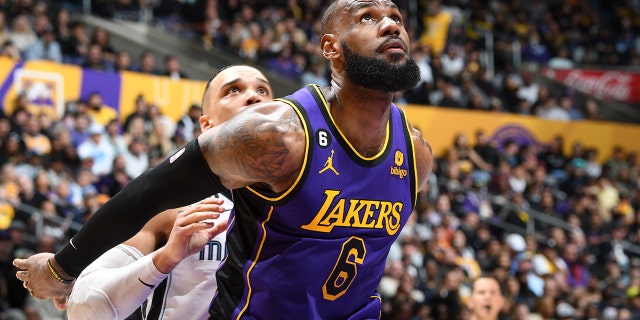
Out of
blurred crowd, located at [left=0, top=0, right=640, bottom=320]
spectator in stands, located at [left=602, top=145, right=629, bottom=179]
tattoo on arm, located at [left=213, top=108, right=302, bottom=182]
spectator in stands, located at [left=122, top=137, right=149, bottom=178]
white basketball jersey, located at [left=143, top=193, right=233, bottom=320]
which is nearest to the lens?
tattoo on arm, located at [left=213, top=108, right=302, bottom=182]

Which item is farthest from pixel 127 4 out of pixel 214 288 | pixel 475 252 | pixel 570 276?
pixel 214 288

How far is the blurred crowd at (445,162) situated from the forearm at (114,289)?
15.3 feet

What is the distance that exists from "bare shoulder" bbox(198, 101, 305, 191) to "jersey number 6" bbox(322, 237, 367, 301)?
350mm

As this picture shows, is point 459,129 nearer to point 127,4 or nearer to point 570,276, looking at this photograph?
point 570,276

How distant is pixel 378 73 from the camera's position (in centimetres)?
322

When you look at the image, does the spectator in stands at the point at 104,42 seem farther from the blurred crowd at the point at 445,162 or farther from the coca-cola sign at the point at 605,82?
the coca-cola sign at the point at 605,82

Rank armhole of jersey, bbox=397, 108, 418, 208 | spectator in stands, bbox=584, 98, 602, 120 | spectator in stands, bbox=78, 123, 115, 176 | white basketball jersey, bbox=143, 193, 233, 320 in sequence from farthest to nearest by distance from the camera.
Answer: spectator in stands, bbox=584, 98, 602, 120
spectator in stands, bbox=78, 123, 115, 176
white basketball jersey, bbox=143, 193, 233, 320
armhole of jersey, bbox=397, 108, 418, 208

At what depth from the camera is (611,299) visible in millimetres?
12680

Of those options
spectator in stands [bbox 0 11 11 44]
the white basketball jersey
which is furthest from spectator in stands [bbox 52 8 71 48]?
the white basketball jersey

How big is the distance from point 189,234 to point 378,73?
3.24 ft

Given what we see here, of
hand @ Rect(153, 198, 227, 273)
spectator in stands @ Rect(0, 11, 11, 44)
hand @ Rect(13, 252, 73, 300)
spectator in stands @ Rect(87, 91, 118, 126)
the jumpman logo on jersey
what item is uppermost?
the jumpman logo on jersey

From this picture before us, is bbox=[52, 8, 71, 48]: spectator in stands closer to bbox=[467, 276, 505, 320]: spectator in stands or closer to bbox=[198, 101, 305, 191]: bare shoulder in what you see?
bbox=[467, 276, 505, 320]: spectator in stands

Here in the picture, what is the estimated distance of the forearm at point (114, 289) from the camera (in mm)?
3631

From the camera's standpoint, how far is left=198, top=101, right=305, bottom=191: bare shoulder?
3004 mm
